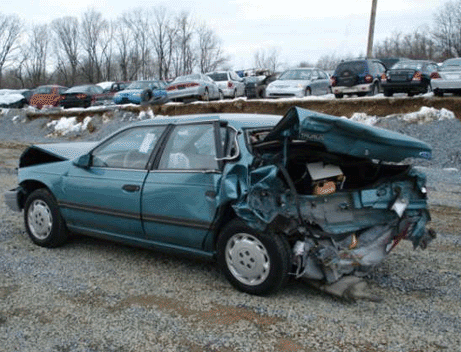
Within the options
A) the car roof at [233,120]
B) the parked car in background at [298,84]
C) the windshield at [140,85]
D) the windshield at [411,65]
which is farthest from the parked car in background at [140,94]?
the car roof at [233,120]

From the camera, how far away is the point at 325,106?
17609 millimetres

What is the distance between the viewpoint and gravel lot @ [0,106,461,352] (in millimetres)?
3482

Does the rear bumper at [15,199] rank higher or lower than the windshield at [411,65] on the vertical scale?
lower

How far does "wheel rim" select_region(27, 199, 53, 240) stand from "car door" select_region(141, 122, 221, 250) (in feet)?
4.85

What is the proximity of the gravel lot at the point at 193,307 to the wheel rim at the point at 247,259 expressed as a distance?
178 millimetres

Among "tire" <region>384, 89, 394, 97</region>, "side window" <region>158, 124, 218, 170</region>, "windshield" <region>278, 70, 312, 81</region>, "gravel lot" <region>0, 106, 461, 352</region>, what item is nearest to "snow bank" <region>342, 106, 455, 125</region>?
"tire" <region>384, 89, 394, 97</region>

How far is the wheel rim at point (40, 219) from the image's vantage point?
5629mm

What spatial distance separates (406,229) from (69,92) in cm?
2478

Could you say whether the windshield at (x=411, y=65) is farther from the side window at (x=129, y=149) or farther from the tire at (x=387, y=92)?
the side window at (x=129, y=149)

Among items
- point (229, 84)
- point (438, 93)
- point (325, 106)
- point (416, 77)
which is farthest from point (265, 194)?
point (229, 84)

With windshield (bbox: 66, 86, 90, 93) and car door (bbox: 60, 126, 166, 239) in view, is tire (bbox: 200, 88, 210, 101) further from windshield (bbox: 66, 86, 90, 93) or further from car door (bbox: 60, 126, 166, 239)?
car door (bbox: 60, 126, 166, 239)

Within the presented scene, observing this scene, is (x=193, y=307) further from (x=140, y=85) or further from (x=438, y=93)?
(x=140, y=85)

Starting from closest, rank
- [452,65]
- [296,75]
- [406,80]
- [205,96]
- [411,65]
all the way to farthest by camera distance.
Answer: [452,65]
[406,80]
[411,65]
[296,75]
[205,96]

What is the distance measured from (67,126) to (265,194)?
19715mm
